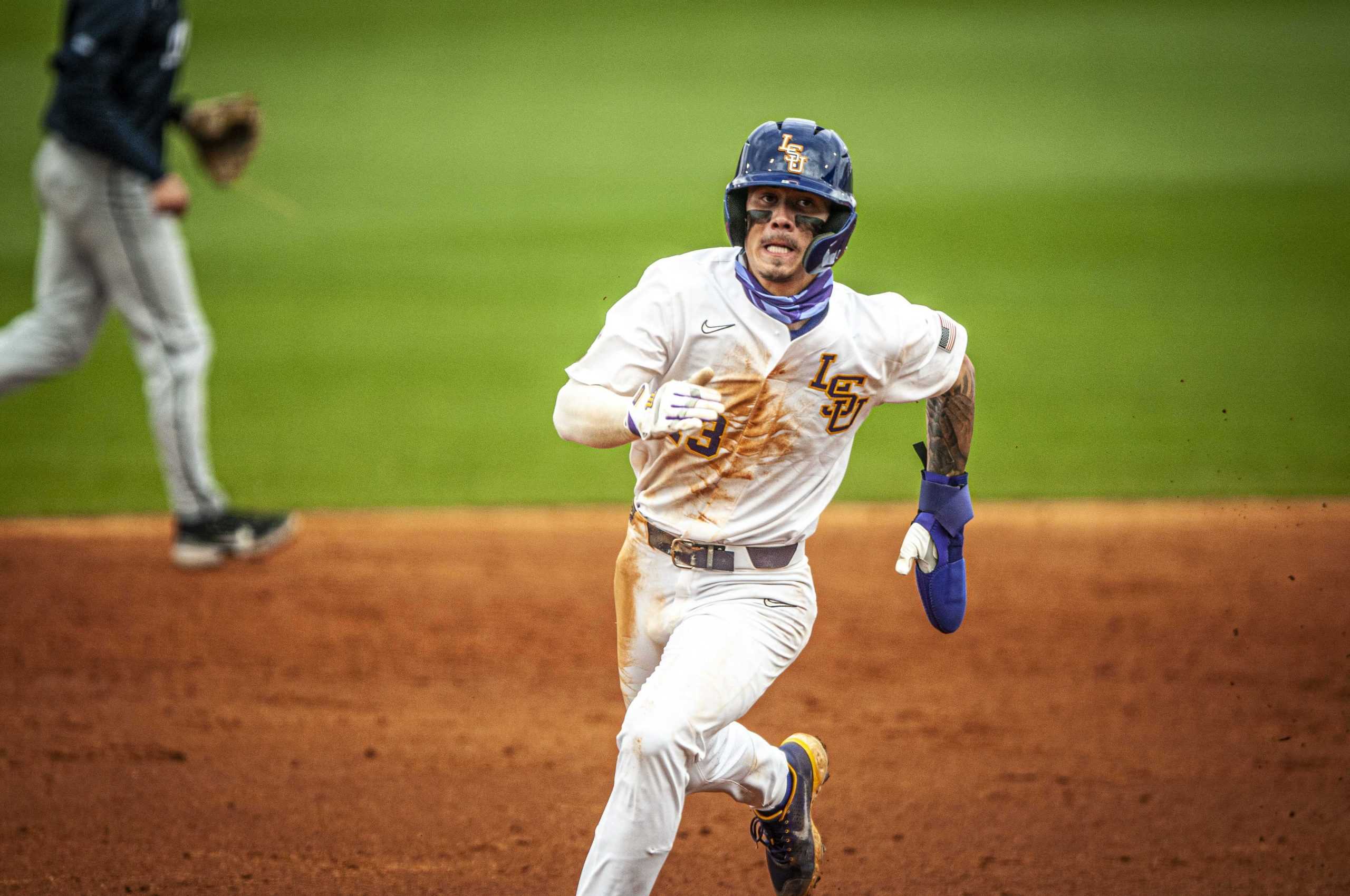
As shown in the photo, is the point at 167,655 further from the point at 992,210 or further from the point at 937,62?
the point at 937,62

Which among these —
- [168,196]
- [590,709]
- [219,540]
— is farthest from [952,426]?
[219,540]

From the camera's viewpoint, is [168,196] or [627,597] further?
[168,196]

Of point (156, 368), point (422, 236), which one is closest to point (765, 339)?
point (156, 368)

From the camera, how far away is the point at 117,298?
20.2 feet

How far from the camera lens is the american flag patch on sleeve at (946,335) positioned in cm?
362

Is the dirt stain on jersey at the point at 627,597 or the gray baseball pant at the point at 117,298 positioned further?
the gray baseball pant at the point at 117,298

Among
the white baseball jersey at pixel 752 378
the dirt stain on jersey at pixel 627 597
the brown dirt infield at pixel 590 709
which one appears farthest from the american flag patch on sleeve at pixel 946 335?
the brown dirt infield at pixel 590 709

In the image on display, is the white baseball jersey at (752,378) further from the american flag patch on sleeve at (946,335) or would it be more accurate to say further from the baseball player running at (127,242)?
the baseball player running at (127,242)

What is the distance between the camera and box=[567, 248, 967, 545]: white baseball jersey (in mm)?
3354

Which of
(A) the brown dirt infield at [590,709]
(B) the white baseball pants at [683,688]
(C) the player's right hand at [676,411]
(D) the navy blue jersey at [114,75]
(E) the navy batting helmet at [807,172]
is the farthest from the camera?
(D) the navy blue jersey at [114,75]

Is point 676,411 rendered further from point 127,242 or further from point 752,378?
point 127,242

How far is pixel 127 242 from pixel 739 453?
12.4 feet

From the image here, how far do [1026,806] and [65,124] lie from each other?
15.8 feet

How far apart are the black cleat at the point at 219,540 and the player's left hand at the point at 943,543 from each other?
3.72 meters
